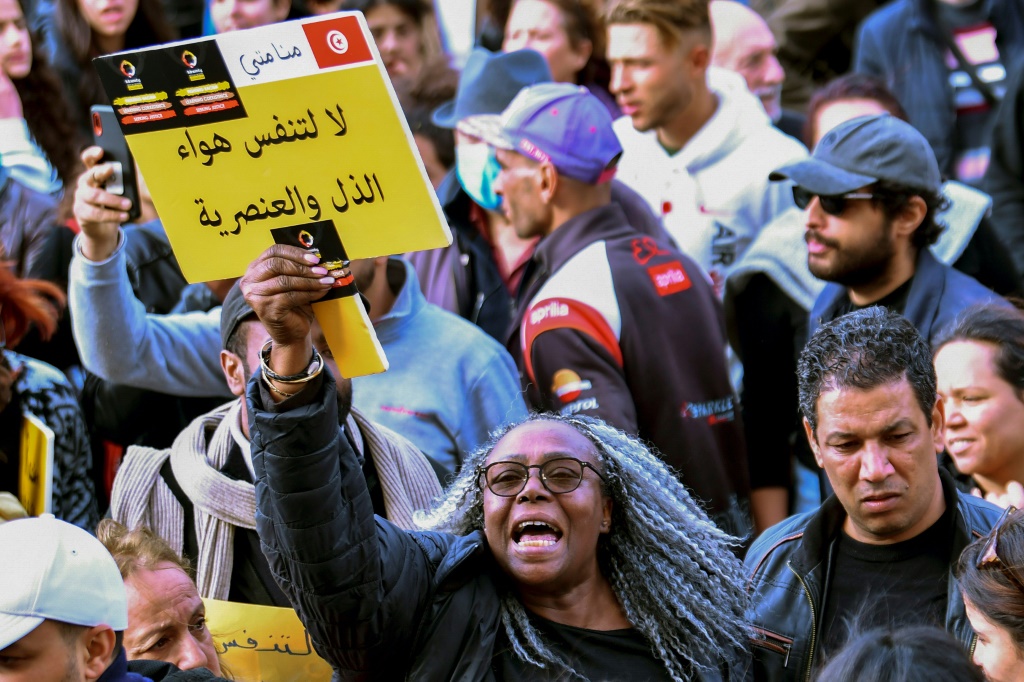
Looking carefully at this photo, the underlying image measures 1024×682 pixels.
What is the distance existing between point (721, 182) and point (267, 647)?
9.18 feet

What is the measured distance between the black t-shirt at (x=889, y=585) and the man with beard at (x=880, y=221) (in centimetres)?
123

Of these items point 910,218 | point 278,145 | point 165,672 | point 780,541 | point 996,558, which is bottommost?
point 780,541

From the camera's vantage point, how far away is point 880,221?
4.64m

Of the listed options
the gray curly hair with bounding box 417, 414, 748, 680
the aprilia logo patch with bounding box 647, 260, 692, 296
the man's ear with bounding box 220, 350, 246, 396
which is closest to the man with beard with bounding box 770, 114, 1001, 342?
the aprilia logo patch with bounding box 647, 260, 692, 296

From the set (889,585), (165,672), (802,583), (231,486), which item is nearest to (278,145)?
(165,672)

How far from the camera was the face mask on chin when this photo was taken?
19.0 ft

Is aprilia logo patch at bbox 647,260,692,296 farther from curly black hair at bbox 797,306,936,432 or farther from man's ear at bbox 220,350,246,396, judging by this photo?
man's ear at bbox 220,350,246,396

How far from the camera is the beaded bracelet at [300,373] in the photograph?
2.81 metres

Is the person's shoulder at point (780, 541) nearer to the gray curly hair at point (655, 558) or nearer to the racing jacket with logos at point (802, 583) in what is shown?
the racing jacket with logos at point (802, 583)

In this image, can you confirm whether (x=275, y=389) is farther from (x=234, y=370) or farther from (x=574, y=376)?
(x=574, y=376)

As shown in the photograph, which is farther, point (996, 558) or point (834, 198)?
point (834, 198)

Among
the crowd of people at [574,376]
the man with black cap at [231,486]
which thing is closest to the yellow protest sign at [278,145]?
the crowd of people at [574,376]

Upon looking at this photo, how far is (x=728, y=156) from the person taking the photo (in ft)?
19.1

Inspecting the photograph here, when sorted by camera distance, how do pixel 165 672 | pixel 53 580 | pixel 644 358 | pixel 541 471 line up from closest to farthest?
pixel 53 580 < pixel 165 672 < pixel 541 471 < pixel 644 358
